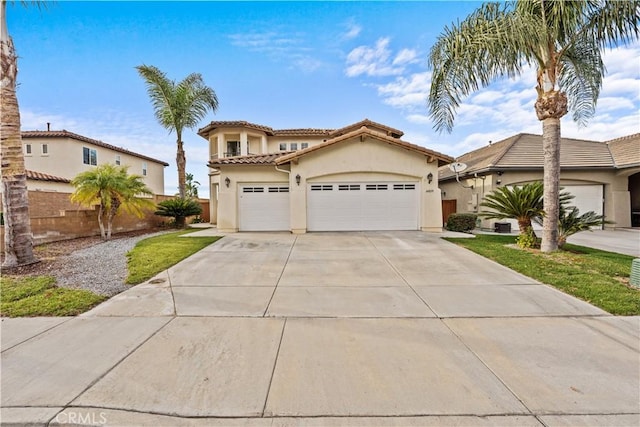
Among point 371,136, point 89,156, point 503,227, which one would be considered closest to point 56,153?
point 89,156

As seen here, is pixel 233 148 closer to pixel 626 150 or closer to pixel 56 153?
pixel 56 153

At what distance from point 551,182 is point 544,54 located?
3.76 m

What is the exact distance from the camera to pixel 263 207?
14047 millimetres

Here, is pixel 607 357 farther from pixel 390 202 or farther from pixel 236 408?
pixel 390 202

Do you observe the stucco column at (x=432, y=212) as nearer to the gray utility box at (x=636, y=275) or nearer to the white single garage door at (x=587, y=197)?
the white single garage door at (x=587, y=197)

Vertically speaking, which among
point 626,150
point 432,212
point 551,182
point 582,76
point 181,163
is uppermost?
point 582,76

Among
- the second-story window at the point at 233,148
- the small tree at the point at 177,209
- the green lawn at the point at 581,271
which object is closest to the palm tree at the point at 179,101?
the small tree at the point at 177,209

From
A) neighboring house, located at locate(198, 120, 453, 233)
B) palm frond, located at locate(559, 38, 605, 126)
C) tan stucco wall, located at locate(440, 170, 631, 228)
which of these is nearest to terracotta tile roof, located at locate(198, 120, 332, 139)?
neighboring house, located at locate(198, 120, 453, 233)

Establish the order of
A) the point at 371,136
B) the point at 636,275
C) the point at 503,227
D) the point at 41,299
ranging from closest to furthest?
1. the point at 41,299
2. the point at 636,275
3. the point at 371,136
4. the point at 503,227

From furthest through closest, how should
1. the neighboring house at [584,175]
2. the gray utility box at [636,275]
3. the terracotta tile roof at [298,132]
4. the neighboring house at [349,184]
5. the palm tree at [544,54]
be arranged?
the terracotta tile roof at [298,132] → the neighboring house at [584,175] → the neighboring house at [349,184] → the palm tree at [544,54] → the gray utility box at [636,275]

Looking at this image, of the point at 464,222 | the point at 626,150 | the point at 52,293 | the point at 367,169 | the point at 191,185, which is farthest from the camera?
the point at 191,185

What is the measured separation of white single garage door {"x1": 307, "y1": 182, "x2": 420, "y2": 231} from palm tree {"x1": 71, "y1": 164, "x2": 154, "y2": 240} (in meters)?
7.53

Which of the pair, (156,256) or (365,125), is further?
(365,125)

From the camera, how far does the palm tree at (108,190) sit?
10.7 m
